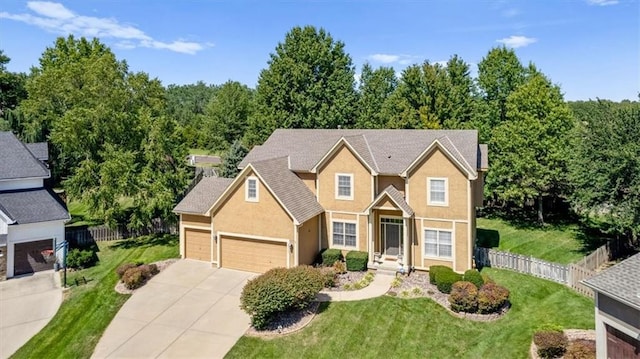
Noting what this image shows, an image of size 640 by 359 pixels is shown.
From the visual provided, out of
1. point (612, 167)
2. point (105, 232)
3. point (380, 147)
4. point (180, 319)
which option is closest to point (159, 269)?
point (180, 319)

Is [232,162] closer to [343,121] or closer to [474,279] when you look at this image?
[343,121]

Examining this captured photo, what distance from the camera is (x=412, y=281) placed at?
68.9 ft

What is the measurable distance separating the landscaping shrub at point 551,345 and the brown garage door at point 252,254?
40.8ft

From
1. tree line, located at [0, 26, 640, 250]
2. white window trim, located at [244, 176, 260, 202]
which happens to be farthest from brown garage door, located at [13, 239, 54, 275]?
white window trim, located at [244, 176, 260, 202]

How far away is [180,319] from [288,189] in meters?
8.83

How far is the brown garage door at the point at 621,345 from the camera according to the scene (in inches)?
470

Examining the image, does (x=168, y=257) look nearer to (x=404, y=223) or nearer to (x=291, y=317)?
(x=291, y=317)

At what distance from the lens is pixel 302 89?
1793 inches

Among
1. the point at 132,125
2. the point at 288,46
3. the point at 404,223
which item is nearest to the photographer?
the point at 404,223

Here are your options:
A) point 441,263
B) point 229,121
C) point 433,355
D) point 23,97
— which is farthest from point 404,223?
point 23,97

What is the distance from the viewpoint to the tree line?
23.5 metres

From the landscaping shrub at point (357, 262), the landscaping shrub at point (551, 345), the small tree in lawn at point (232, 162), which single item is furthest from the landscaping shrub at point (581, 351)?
the small tree in lawn at point (232, 162)

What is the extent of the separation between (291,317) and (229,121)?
1939 inches

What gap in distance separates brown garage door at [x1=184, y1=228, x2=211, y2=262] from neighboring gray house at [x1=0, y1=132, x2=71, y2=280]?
7588 millimetres
